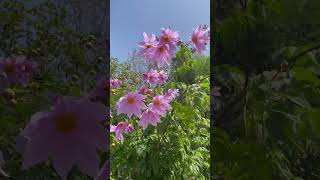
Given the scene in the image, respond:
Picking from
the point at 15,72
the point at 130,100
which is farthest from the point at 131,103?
the point at 15,72

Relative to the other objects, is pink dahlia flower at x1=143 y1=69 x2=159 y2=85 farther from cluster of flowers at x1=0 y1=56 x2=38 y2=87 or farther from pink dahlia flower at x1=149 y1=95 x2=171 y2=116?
cluster of flowers at x1=0 y1=56 x2=38 y2=87

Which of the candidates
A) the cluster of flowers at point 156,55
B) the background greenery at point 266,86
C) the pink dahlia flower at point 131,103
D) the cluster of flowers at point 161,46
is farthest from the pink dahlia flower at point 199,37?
the background greenery at point 266,86

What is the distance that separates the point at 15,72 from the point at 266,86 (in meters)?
0.43

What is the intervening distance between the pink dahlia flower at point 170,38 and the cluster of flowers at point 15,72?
1.01m

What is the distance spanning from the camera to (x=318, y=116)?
65 cm

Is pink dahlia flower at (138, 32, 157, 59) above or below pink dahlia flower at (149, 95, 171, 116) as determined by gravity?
above

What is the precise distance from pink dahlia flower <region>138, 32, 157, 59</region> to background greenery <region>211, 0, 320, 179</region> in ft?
3.36

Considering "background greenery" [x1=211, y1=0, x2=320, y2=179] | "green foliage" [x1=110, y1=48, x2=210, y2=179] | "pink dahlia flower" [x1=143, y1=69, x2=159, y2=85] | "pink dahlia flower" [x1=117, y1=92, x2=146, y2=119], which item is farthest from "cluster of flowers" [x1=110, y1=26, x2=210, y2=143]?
"background greenery" [x1=211, y1=0, x2=320, y2=179]

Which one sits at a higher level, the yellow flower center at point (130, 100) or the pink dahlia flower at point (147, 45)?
the pink dahlia flower at point (147, 45)

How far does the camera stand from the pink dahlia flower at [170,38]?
179 cm

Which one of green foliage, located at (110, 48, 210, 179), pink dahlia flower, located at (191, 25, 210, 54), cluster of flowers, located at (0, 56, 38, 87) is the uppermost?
pink dahlia flower, located at (191, 25, 210, 54)

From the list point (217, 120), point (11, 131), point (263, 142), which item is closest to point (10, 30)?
point (11, 131)

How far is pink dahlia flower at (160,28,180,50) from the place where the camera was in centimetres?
179

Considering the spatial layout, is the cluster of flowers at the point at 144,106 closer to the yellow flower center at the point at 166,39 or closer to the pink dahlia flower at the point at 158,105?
the pink dahlia flower at the point at 158,105
